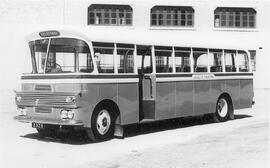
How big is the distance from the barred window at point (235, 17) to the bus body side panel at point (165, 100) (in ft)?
80.7

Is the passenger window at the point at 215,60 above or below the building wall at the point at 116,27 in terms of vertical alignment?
below

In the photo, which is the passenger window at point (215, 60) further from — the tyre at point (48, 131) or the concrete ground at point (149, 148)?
the tyre at point (48, 131)

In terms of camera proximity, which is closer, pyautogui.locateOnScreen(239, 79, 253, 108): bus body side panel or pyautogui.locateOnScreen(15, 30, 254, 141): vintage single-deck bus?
pyautogui.locateOnScreen(15, 30, 254, 141): vintage single-deck bus

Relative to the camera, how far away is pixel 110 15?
3691 cm

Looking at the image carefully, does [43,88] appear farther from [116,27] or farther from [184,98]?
[116,27]

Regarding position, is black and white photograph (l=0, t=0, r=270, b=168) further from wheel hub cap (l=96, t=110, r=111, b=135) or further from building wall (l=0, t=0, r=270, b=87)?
building wall (l=0, t=0, r=270, b=87)

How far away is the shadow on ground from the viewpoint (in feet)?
40.0

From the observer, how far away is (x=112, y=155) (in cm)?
989

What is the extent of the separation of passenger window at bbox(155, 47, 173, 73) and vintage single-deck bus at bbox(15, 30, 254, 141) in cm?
3

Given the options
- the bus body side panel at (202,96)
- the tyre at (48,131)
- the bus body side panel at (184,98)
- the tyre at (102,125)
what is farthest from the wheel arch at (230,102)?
the tyre at (48,131)

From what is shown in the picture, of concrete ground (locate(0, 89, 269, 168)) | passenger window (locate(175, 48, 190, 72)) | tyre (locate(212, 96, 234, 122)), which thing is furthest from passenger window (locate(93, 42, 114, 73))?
tyre (locate(212, 96, 234, 122))

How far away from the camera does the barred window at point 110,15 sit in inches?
1443

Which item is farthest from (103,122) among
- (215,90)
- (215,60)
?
(215,60)

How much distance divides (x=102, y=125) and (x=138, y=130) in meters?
2.49
